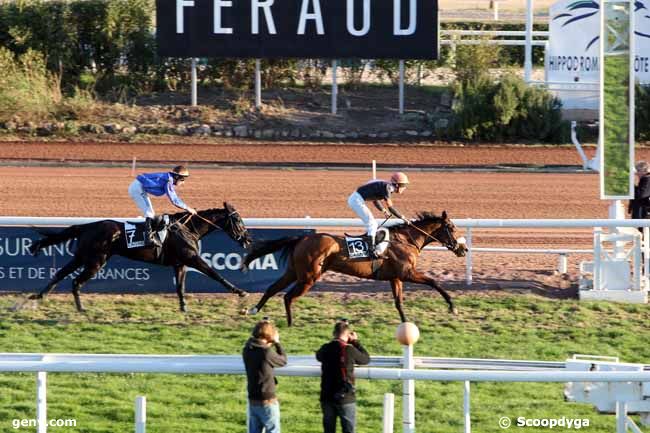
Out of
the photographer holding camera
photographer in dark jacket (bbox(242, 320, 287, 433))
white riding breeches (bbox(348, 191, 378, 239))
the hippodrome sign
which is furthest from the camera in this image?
the hippodrome sign

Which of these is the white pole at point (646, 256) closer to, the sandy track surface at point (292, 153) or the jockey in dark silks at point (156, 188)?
the jockey in dark silks at point (156, 188)

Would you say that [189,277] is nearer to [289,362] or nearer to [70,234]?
[70,234]

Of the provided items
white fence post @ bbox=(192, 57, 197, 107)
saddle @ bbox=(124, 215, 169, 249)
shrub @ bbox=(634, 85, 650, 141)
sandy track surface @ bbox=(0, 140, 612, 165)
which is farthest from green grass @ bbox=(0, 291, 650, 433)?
white fence post @ bbox=(192, 57, 197, 107)

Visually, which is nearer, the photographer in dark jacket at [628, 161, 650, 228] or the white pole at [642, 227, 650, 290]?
the white pole at [642, 227, 650, 290]

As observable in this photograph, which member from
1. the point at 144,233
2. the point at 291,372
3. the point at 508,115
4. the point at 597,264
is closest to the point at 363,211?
the point at 144,233

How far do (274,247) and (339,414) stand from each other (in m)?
4.53

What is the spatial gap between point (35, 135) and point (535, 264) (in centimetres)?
1031

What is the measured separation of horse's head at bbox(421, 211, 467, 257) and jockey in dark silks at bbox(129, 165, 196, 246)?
7.17 feet

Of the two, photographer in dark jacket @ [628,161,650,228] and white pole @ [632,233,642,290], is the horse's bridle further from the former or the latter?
photographer in dark jacket @ [628,161,650,228]

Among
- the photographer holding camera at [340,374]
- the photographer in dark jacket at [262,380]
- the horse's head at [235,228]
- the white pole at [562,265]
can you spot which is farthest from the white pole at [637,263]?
the photographer in dark jacket at [262,380]

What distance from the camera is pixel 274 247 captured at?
12430 mm

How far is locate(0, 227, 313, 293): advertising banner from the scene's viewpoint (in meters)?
13.1

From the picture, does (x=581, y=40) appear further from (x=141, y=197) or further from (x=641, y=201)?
(x=141, y=197)

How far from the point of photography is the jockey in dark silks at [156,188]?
12445 millimetres
